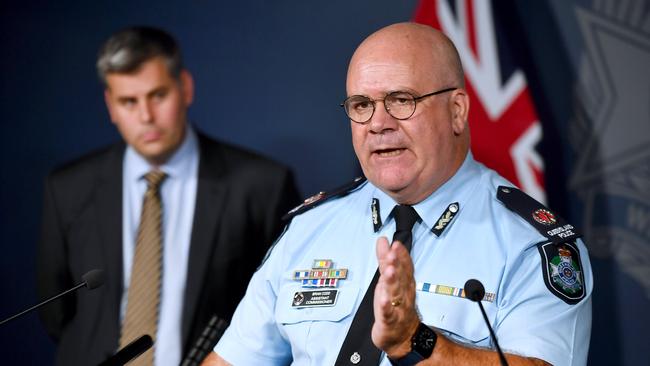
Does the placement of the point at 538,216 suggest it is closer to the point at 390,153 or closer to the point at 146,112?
the point at 390,153

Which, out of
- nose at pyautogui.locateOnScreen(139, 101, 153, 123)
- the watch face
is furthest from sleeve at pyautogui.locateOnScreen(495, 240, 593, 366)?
nose at pyautogui.locateOnScreen(139, 101, 153, 123)

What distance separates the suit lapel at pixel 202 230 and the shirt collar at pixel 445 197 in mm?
1198

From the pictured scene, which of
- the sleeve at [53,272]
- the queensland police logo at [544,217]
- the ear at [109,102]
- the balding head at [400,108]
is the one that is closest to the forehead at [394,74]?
the balding head at [400,108]

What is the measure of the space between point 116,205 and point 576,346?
197 cm

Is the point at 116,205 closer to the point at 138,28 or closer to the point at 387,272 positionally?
the point at 138,28

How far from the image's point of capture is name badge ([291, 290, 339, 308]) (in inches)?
88.9

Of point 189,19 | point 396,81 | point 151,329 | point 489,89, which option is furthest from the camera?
point 189,19

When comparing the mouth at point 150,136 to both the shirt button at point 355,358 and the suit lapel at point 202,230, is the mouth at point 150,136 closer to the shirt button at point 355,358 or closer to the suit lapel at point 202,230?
the suit lapel at point 202,230

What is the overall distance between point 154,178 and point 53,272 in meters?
0.53

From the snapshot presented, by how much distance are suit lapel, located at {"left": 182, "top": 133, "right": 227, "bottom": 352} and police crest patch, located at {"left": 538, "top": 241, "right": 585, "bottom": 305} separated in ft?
5.24

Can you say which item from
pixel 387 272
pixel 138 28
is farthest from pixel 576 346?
pixel 138 28

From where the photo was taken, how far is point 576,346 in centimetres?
202

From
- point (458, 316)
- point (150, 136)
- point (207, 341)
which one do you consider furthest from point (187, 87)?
point (458, 316)

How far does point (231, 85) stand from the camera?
148 inches
